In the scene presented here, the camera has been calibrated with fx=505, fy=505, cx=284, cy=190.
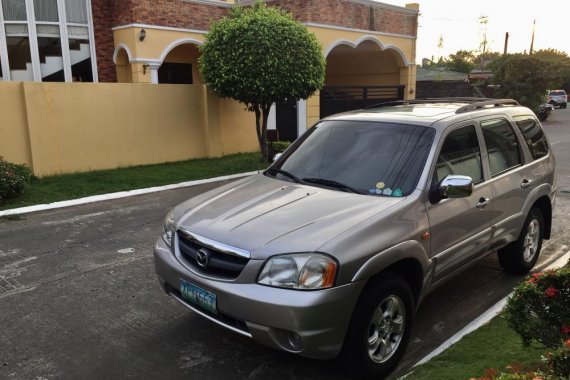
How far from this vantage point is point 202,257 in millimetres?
3342

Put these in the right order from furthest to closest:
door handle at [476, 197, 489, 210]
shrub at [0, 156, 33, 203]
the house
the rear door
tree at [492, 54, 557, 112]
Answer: tree at [492, 54, 557, 112] → the house → shrub at [0, 156, 33, 203] → the rear door → door handle at [476, 197, 489, 210]

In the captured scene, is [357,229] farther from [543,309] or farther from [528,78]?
[528,78]

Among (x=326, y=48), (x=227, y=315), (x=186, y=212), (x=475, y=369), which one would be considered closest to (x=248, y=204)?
(x=186, y=212)

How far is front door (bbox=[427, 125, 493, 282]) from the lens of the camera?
378cm

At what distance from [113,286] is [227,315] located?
88.7 inches

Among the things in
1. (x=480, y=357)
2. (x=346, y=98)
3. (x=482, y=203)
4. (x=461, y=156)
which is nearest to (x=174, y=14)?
(x=346, y=98)

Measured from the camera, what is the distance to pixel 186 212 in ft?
12.8

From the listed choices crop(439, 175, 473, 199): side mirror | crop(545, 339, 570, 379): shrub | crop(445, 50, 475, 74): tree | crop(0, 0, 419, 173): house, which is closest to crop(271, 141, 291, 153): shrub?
crop(0, 0, 419, 173): house

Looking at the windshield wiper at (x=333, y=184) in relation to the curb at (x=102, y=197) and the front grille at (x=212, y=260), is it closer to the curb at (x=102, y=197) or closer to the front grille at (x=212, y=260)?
the front grille at (x=212, y=260)

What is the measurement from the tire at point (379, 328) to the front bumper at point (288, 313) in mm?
100

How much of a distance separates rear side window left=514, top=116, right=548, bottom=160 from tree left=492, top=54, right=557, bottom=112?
78.3 feet

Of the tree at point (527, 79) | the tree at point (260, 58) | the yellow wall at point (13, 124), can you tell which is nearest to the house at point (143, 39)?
the yellow wall at point (13, 124)

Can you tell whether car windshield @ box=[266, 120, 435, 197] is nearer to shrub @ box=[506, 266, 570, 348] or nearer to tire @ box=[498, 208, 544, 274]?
shrub @ box=[506, 266, 570, 348]

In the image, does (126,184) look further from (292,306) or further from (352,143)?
(292,306)
